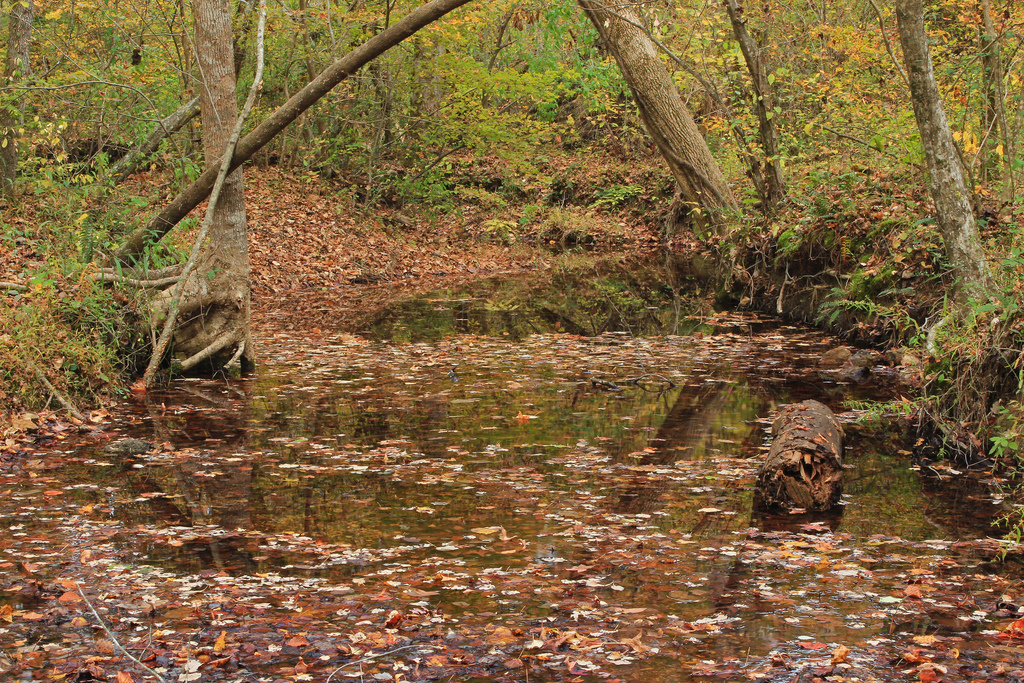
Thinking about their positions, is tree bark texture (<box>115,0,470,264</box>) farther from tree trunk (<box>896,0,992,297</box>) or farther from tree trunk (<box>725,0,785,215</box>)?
tree trunk (<box>725,0,785,215</box>)

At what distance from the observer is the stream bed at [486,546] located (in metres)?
3.87

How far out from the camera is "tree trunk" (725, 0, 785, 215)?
47.4 ft

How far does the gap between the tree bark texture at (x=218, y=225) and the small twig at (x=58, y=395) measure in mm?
2228

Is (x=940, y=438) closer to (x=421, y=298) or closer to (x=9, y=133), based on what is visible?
(x=421, y=298)

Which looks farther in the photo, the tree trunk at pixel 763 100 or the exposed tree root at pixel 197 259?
the tree trunk at pixel 763 100

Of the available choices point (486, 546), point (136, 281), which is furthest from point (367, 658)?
point (136, 281)

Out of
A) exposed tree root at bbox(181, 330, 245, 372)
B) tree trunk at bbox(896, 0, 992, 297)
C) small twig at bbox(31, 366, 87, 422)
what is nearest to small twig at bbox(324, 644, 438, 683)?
small twig at bbox(31, 366, 87, 422)

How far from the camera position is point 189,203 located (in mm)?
10203

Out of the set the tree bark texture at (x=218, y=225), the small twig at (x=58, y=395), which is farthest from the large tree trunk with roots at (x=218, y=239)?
the small twig at (x=58, y=395)

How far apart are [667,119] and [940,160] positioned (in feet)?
31.4

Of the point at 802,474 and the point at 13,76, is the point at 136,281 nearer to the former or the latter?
the point at 13,76

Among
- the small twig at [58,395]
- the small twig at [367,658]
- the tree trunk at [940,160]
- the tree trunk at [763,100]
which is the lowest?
the small twig at [367,658]

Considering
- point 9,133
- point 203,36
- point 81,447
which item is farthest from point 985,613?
point 9,133

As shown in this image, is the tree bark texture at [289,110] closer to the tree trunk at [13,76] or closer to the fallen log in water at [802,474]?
the tree trunk at [13,76]
